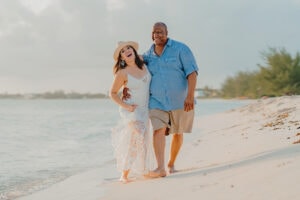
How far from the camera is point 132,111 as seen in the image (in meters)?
5.77

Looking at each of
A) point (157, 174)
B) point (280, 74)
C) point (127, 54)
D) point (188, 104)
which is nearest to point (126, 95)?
point (127, 54)

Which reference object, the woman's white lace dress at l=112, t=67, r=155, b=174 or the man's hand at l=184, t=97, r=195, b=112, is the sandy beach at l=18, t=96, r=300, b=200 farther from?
the man's hand at l=184, t=97, r=195, b=112


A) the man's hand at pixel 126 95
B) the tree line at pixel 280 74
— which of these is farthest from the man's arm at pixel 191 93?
the tree line at pixel 280 74

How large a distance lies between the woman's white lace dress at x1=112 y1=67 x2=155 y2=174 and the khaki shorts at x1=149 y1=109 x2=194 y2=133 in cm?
9

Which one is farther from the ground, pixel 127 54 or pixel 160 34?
pixel 160 34

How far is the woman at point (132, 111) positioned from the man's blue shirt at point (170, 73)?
0.30 ft

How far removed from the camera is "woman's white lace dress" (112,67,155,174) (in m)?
5.79

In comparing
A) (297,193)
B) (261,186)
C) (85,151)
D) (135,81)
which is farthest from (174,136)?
(85,151)

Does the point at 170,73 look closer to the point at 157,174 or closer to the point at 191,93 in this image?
the point at 191,93

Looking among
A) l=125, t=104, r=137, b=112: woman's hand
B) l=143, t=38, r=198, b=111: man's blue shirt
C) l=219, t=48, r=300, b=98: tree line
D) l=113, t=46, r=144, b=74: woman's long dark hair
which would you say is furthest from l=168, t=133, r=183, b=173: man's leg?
l=219, t=48, r=300, b=98: tree line

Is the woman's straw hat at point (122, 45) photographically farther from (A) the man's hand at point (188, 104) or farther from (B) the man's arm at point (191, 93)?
(A) the man's hand at point (188, 104)

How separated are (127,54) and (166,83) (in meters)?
0.52

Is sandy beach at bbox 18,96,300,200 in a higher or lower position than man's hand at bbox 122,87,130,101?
lower

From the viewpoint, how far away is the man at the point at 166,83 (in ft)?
19.1
